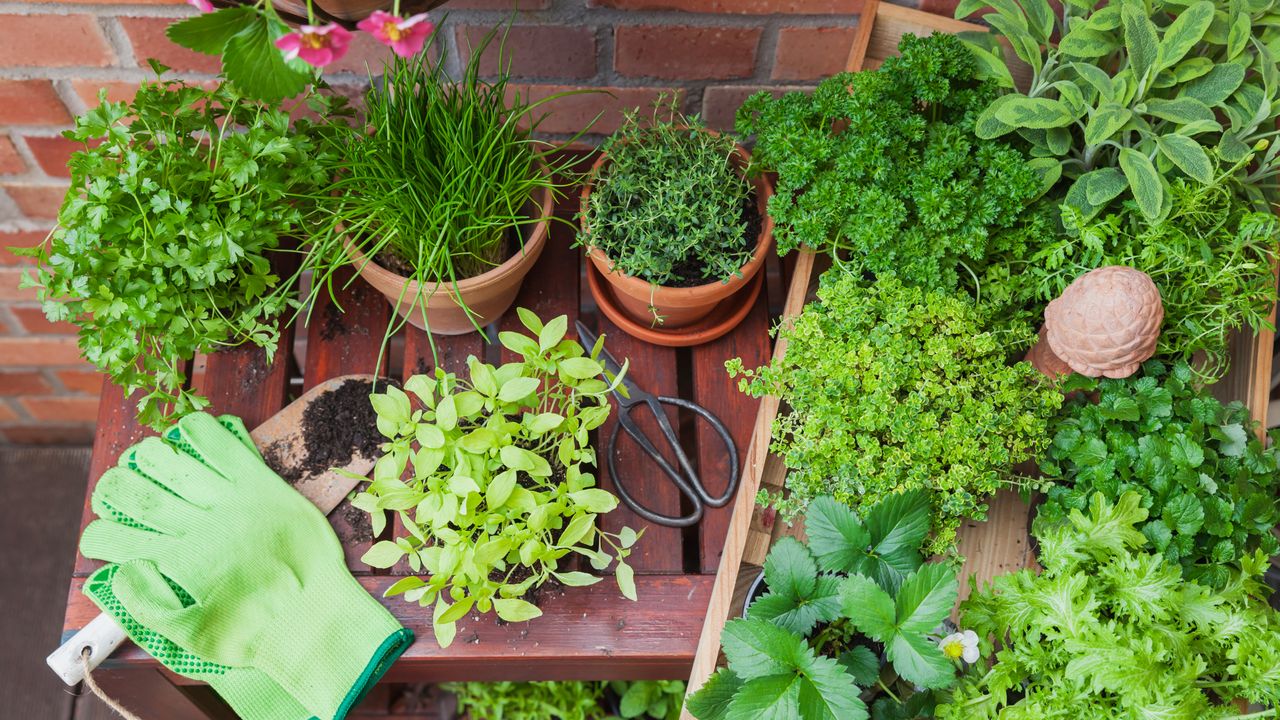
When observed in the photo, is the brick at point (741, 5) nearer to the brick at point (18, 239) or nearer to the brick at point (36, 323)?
the brick at point (18, 239)

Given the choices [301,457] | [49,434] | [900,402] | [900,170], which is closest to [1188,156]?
[900,170]

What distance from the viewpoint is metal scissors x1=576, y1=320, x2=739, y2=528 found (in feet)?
3.82

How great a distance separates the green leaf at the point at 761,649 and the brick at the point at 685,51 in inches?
32.0

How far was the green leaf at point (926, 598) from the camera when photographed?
35.8 inches

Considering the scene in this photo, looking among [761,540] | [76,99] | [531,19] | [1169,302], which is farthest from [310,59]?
[1169,302]

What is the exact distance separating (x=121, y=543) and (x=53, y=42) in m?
0.72

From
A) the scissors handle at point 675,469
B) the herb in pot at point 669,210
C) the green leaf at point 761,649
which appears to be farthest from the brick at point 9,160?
the green leaf at point 761,649

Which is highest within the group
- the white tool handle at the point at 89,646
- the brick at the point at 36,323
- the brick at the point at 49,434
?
the white tool handle at the point at 89,646

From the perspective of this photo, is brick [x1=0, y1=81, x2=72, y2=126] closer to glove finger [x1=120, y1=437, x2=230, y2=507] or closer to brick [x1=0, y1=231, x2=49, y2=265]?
brick [x1=0, y1=231, x2=49, y2=265]

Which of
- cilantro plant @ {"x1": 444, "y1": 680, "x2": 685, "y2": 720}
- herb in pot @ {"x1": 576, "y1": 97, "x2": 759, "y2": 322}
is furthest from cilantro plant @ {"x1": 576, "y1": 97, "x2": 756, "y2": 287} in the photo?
cilantro plant @ {"x1": 444, "y1": 680, "x2": 685, "y2": 720}

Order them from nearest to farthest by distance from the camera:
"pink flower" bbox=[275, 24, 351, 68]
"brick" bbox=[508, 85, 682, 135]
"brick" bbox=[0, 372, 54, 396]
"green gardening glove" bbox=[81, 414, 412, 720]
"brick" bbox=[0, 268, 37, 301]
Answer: "pink flower" bbox=[275, 24, 351, 68] → "green gardening glove" bbox=[81, 414, 412, 720] → "brick" bbox=[508, 85, 682, 135] → "brick" bbox=[0, 268, 37, 301] → "brick" bbox=[0, 372, 54, 396]

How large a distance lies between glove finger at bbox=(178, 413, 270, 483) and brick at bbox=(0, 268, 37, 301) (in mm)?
729

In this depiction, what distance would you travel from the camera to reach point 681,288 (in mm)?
1109

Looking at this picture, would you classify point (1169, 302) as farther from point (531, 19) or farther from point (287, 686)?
point (287, 686)
